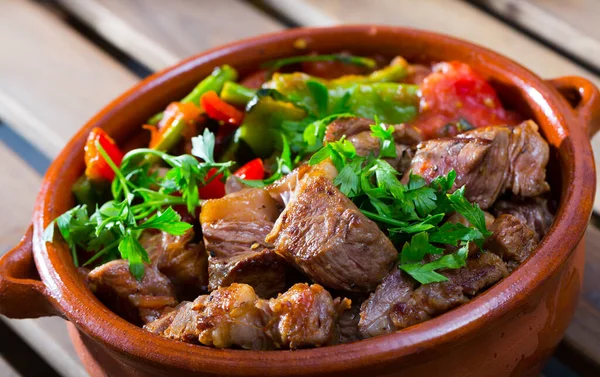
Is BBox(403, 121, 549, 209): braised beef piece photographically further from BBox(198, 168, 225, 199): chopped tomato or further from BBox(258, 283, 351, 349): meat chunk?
BBox(198, 168, 225, 199): chopped tomato

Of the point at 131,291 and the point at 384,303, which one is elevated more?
the point at 384,303

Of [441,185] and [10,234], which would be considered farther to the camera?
[10,234]

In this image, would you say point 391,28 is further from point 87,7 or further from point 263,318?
point 87,7

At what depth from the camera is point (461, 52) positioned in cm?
233

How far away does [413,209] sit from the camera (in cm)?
163

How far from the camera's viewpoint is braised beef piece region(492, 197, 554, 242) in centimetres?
180

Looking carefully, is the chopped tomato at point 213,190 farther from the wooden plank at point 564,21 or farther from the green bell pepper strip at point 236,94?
the wooden plank at point 564,21

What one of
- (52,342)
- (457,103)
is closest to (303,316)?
(457,103)

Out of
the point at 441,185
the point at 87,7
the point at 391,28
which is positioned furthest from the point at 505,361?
the point at 87,7

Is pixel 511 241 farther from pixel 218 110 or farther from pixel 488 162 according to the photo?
pixel 218 110

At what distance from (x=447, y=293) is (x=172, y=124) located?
1.00 m

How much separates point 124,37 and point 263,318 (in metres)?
1.93

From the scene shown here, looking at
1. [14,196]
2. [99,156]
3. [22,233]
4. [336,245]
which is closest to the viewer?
[336,245]

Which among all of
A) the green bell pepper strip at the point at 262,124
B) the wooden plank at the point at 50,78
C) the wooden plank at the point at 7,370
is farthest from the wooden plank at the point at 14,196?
the green bell pepper strip at the point at 262,124
